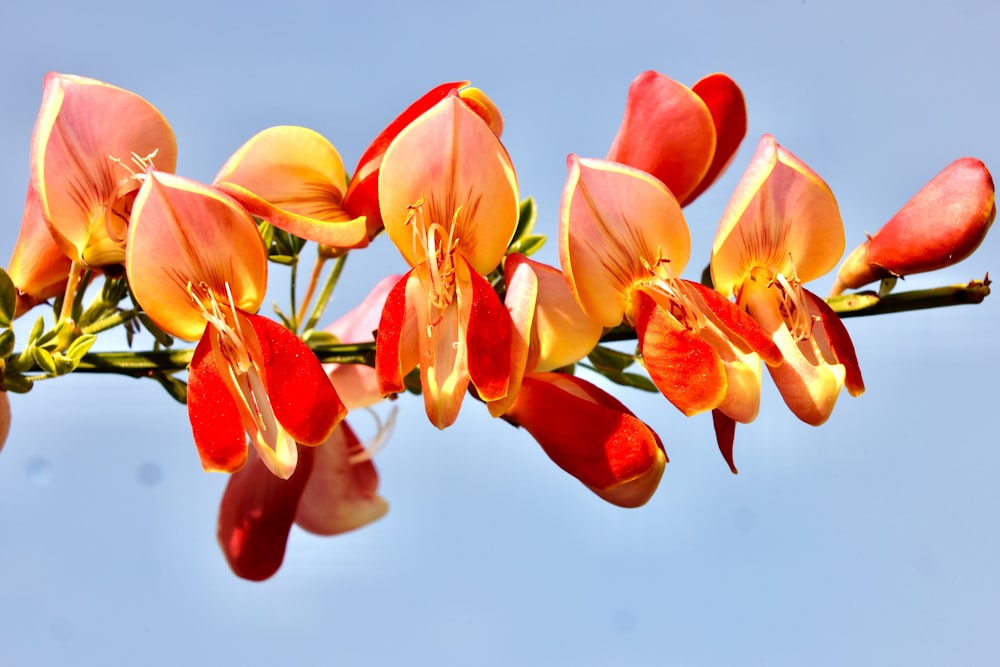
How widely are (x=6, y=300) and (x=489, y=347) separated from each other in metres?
0.54

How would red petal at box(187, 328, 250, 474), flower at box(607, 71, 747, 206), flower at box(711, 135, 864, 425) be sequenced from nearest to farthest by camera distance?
red petal at box(187, 328, 250, 474) → flower at box(711, 135, 864, 425) → flower at box(607, 71, 747, 206)

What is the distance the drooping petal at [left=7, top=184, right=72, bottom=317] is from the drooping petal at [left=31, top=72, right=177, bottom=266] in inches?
5.6

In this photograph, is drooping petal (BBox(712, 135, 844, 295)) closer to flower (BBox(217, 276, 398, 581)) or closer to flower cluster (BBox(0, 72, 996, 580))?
flower cluster (BBox(0, 72, 996, 580))

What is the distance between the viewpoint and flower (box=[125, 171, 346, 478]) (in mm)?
A: 1007

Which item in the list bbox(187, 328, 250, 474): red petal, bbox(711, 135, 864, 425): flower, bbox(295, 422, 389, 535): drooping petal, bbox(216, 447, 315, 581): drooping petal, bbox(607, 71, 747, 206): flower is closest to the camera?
bbox(187, 328, 250, 474): red petal

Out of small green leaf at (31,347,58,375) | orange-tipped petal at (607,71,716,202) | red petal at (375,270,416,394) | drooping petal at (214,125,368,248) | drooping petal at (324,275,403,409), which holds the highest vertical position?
orange-tipped petal at (607,71,716,202)

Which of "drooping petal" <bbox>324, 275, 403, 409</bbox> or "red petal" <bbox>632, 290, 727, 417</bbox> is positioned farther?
"drooping petal" <bbox>324, 275, 403, 409</bbox>

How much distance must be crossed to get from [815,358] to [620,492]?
0.84 ft

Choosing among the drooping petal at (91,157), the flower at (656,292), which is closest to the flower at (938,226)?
the flower at (656,292)

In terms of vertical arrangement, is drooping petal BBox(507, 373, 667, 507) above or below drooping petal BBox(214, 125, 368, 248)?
below

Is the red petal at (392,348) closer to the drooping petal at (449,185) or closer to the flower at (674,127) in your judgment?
the drooping petal at (449,185)

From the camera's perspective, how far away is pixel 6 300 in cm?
114

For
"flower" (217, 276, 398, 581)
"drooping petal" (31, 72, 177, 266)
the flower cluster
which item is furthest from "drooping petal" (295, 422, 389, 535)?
"drooping petal" (31, 72, 177, 266)

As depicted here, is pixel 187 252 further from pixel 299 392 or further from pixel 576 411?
pixel 576 411
